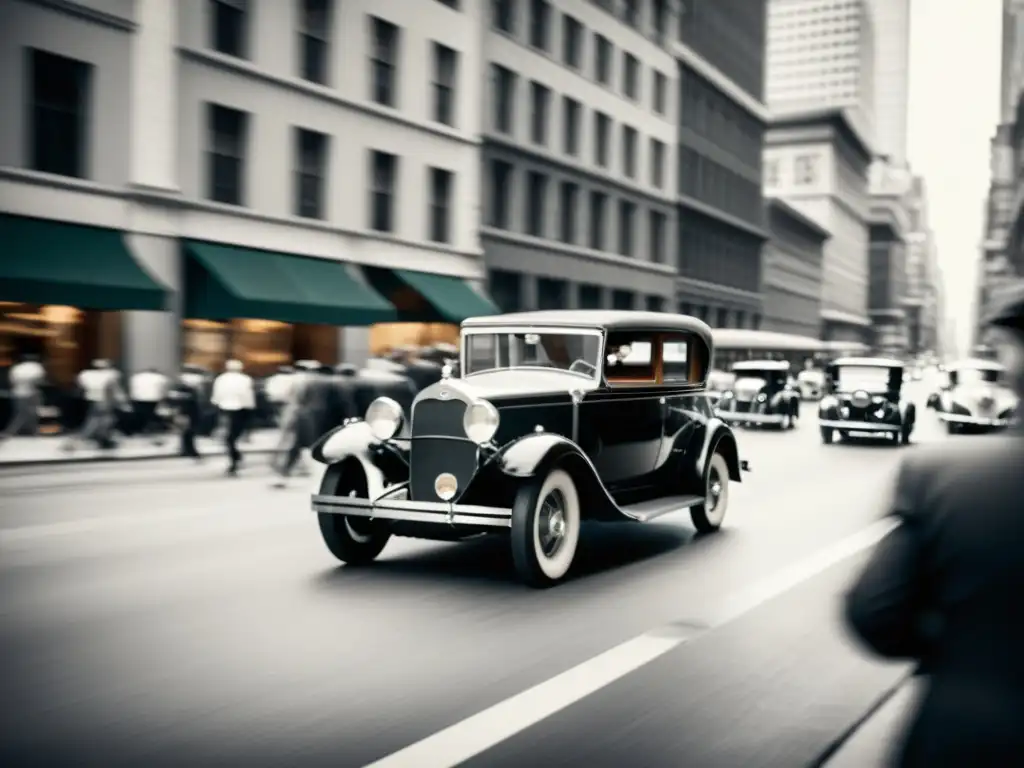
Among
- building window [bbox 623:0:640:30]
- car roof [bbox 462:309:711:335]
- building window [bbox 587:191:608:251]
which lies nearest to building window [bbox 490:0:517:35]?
building window [bbox 587:191:608:251]

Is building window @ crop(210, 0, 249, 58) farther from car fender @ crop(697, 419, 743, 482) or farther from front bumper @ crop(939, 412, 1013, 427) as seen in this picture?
car fender @ crop(697, 419, 743, 482)

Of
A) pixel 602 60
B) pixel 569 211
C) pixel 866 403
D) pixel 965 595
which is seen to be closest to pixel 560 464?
pixel 965 595

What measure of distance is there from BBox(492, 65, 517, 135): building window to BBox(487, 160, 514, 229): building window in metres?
1.26

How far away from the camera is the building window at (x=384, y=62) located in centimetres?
3077

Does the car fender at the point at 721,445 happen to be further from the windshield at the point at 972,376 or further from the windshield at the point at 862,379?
the windshield at the point at 972,376

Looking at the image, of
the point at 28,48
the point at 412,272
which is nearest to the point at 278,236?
the point at 412,272

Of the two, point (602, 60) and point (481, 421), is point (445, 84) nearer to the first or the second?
point (602, 60)

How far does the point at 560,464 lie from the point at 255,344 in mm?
19511

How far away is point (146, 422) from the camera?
21.6m

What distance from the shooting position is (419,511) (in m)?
7.92

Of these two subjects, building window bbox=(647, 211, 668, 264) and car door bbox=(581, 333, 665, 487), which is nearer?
car door bbox=(581, 333, 665, 487)

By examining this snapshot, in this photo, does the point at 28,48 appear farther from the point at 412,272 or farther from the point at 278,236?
the point at 412,272

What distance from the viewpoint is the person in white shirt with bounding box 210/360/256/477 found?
54.1 ft

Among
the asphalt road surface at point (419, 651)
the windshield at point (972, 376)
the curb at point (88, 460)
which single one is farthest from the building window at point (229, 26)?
the windshield at point (972, 376)
